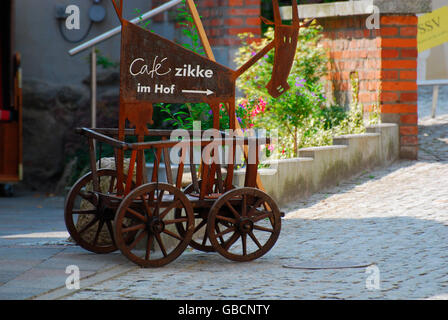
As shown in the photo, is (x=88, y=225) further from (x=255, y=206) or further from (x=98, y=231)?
(x=255, y=206)

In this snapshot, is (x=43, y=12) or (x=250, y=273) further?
(x=43, y=12)

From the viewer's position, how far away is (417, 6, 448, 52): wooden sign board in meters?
13.8

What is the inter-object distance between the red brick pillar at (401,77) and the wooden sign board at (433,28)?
4.54 meters

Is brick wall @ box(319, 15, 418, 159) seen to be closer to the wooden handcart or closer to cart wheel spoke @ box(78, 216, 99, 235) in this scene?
the wooden handcart

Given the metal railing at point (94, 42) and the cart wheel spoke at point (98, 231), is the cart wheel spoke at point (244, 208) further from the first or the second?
the metal railing at point (94, 42)

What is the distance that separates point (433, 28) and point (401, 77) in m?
5.00

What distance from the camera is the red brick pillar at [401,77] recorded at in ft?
30.7

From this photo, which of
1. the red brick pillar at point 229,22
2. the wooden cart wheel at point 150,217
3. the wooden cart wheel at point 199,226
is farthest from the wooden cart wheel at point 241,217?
the red brick pillar at point 229,22

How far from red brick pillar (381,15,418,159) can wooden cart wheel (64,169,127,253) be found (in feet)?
13.8

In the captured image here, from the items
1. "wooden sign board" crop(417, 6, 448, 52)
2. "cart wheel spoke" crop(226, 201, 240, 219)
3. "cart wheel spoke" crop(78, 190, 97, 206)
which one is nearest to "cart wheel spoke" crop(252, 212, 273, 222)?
"cart wheel spoke" crop(226, 201, 240, 219)

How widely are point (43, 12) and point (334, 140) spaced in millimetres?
5478
